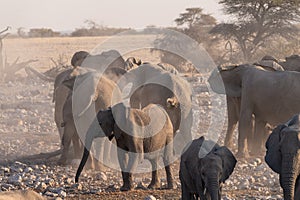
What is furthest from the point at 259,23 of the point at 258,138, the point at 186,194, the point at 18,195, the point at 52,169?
the point at 18,195

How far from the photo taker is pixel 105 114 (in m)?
8.33

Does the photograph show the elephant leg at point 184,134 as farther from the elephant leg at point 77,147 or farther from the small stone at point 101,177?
the elephant leg at point 77,147

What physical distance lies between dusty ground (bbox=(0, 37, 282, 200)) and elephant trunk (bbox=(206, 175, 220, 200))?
1358mm

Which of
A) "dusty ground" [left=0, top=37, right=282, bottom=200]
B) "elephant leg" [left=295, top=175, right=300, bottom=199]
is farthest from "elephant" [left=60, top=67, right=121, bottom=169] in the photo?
"elephant leg" [left=295, top=175, right=300, bottom=199]

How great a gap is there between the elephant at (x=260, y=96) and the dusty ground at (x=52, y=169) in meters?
0.59

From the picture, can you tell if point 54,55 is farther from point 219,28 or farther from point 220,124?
point 220,124

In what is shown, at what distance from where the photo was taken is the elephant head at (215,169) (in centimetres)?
641

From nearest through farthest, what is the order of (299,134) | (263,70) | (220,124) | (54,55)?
(299,134)
(263,70)
(220,124)
(54,55)

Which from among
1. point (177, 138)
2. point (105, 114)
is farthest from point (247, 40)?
point (105, 114)

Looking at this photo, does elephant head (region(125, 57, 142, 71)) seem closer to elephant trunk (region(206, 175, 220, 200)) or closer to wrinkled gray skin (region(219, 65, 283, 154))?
wrinkled gray skin (region(219, 65, 283, 154))

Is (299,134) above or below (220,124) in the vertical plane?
above

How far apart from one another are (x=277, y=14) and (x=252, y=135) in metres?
15.1

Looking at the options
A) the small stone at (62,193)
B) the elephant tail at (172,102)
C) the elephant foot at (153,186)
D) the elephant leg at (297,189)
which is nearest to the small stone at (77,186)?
the small stone at (62,193)

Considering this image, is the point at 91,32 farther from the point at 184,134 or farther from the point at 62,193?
the point at 62,193
